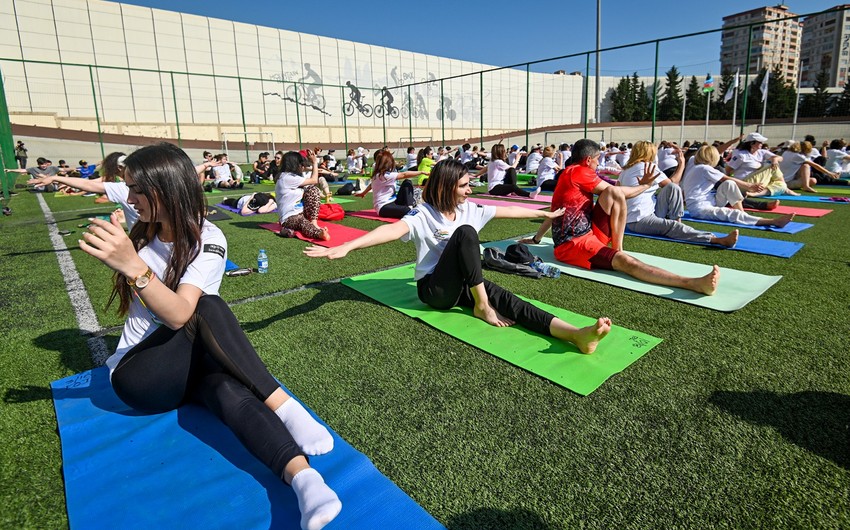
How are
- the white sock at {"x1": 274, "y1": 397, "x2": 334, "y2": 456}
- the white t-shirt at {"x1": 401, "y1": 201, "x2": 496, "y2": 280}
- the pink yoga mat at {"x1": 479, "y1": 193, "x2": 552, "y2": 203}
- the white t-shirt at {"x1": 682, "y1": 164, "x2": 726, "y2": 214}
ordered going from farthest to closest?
the pink yoga mat at {"x1": 479, "y1": 193, "x2": 552, "y2": 203}, the white t-shirt at {"x1": 682, "y1": 164, "x2": 726, "y2": 214}, the white t-shirt at {"x1": 401, "y1": 201, "x2": 496, "y2": 280}, the white sock at {"x1": 274, "y1": 397, "x2": 334, "y2": 456}

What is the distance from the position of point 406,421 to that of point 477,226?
2005 millimetres

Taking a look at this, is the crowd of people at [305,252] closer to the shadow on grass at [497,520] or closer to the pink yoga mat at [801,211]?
the shadow on grass at [497,520]

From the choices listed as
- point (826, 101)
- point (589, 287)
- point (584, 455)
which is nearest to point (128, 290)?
point (584, 455)

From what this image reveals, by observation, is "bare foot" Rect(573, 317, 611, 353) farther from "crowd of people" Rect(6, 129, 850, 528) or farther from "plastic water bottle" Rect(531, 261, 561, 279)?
"plastic water bottle" Rect(531, 261, 561, 279)

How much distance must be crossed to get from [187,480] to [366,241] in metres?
1.63

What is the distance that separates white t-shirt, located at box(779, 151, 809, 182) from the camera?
12.2m

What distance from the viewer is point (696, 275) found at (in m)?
4.93

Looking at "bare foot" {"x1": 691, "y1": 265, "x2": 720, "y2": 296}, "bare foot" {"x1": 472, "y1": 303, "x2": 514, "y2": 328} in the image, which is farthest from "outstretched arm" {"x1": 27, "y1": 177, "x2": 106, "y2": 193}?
"bare foot" {"x1": 691, "y1": 265, "x2": 720, "y2": 296}

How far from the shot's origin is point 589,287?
4703 millimetres

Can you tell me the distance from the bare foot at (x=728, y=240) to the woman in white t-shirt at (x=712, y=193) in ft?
5.92

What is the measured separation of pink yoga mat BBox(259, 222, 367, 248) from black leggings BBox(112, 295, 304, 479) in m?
4.62

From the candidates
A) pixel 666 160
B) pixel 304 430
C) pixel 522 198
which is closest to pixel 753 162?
pixel 666 160

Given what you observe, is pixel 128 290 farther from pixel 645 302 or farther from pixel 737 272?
pixel 737 272

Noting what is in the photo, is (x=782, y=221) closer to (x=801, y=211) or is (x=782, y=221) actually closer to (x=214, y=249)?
(x=801, y=211)
